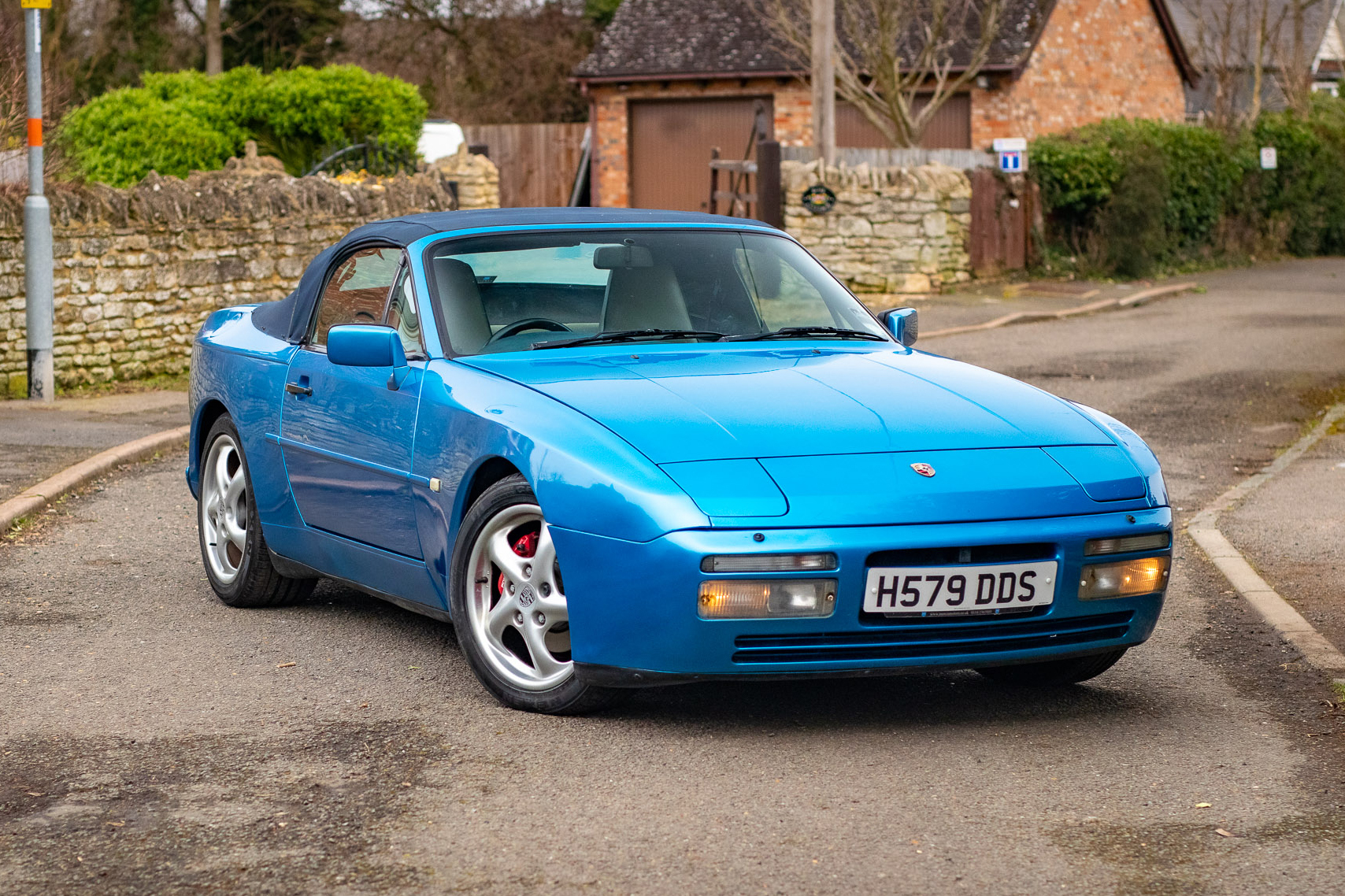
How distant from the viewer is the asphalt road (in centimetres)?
381

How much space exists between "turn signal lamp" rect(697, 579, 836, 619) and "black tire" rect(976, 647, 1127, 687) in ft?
3.17

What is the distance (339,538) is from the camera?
6000 mm

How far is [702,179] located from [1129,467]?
32.4 meters

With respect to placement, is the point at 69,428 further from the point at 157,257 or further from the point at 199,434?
the point at 199,434

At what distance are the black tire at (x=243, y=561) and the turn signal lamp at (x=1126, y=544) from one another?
125 inches

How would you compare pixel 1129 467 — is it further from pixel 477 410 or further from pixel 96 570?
pixel 96 570

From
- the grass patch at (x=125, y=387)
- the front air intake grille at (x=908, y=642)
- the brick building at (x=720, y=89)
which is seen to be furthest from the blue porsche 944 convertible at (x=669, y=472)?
the brick building at (x=720, y=89)

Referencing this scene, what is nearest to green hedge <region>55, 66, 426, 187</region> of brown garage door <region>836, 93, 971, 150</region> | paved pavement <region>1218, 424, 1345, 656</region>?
brown garage door <region>836, 93, 971, 150</region>

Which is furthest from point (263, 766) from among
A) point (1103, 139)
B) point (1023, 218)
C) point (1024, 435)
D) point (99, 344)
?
point (1103, 139)

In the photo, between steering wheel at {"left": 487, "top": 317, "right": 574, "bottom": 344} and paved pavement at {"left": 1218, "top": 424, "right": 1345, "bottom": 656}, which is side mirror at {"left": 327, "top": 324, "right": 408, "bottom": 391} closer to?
steering wheel at {"left": 487, "top": 317, "right": 574, "bottom": 344}

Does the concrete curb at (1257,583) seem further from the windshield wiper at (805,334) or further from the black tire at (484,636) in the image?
the black tire at (484,636)

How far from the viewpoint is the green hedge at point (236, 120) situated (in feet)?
81.3

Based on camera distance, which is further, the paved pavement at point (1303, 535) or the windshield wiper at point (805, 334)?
the paved pavement at point (1303, 535)

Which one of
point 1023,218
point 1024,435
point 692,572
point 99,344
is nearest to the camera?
point 692,572
